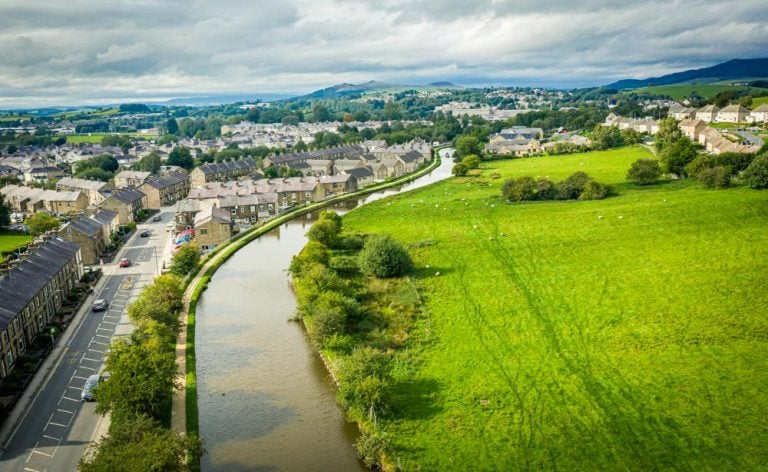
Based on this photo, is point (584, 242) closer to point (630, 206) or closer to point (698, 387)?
point (630, 206)

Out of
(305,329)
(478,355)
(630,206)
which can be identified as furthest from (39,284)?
(630,206)

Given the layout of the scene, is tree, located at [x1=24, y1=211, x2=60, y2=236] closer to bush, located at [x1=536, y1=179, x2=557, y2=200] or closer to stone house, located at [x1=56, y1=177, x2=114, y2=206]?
stone house, located at [x1=56, y1=177, x2=114, y2=206]

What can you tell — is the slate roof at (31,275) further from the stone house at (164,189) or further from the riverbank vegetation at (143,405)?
the stone house at (164,189)

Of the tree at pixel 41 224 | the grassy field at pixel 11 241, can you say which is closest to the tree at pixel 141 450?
the grassy field at pixel 11 241

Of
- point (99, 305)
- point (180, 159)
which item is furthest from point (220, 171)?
point (99, 305)

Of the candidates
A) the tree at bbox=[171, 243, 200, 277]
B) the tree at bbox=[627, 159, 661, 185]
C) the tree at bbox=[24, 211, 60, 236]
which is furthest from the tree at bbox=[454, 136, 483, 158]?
the tree at bbox=[171, 243, 200, 277]

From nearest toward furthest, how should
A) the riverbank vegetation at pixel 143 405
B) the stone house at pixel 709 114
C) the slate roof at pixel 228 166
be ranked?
the riverbank vegetation at pixel 143 405 → the slate roof at pixel 228 166 → the stone house at pixel 709 114
